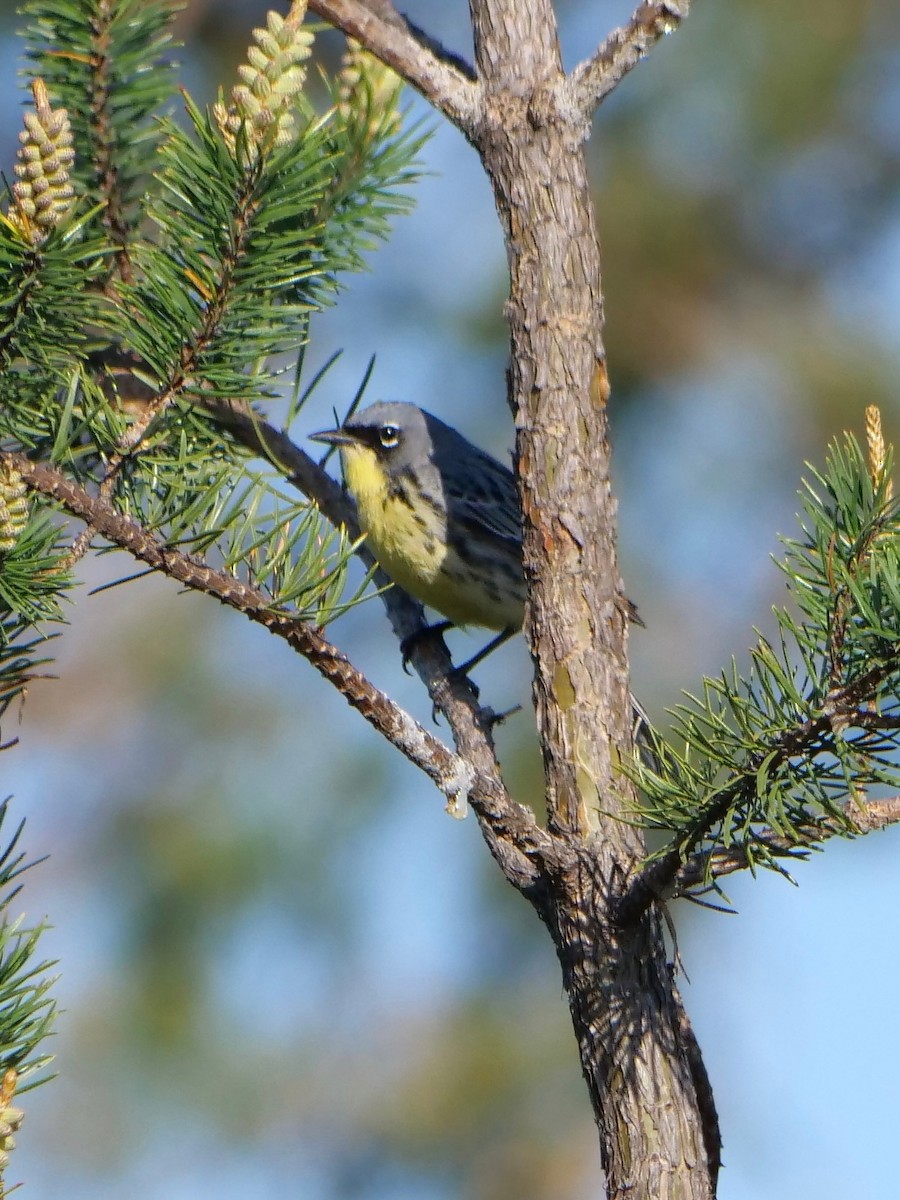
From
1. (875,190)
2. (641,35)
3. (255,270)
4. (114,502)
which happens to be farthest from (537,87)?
(875,190)

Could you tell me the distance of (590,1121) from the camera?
4.50 m

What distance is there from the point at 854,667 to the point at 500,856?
0.54 meters

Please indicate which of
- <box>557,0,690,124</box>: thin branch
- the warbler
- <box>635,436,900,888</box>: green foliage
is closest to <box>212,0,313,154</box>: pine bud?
<box>557,0,690,124</box>: thin branch

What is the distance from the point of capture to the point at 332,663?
5.06 feet

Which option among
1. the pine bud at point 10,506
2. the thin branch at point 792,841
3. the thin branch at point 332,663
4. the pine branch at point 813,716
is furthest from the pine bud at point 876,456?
the pine bud at point 10,506

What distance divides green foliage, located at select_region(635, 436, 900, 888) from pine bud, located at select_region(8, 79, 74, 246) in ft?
2.78

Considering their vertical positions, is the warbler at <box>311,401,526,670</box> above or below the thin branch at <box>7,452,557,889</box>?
above

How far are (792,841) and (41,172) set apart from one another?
1028 mm

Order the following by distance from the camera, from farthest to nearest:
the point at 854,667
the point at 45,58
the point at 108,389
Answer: the point at 108,389 → the point at 45,58 → the point at 854,667

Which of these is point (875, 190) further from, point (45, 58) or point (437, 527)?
point (45, 58)

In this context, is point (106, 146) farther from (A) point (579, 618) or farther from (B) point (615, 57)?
(A) point (579, 618)

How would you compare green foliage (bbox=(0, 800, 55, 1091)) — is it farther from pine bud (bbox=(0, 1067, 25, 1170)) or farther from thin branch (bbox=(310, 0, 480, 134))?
thin branch (bbox=(310, 0, 480, 134))

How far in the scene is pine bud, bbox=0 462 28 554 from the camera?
57.2 inches

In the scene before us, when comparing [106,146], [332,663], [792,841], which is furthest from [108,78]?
[792,841]
